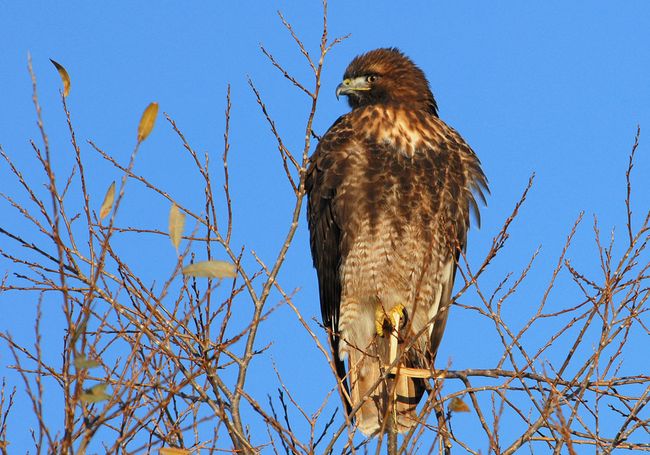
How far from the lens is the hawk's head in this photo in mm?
6156

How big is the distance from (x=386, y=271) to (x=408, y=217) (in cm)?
38

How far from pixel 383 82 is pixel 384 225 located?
1182 millimetres

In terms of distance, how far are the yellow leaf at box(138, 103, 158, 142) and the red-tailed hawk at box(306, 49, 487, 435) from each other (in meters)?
3.03

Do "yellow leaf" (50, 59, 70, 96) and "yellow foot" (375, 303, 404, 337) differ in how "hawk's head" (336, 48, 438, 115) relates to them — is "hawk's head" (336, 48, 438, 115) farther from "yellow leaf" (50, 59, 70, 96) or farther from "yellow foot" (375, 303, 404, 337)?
"yellow leaf" (50, 59, 70, 96)

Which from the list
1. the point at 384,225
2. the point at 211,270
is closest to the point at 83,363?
the point at 211,270

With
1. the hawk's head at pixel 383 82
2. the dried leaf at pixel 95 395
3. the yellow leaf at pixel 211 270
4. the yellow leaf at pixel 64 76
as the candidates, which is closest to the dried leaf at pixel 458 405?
the yellow leaf at pixel 211 270

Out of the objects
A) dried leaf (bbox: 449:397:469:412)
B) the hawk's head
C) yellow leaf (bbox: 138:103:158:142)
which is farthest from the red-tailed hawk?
yellow leaf (bbox: 138:103:158:142)

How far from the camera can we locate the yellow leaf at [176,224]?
2.85 meters

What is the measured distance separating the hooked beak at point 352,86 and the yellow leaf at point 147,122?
12.2ft

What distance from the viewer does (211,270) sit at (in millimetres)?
2754

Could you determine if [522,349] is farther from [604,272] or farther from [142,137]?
[142,137]

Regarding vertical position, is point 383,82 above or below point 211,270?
above

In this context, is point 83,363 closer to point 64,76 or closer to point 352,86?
point 64,76

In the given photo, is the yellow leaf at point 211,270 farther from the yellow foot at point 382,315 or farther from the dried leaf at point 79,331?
the yellow foot at point 382,315
